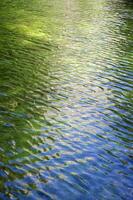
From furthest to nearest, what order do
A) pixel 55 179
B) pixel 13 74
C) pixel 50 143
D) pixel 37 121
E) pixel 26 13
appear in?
pixel 26 13 < pixel 13 74 < pixel 37 121 < pixel 50 143 < pixel 55 179

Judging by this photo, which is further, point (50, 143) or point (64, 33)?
point (64, 33)

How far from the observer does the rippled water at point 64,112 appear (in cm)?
1759

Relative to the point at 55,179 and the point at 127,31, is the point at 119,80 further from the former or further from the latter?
the point at 127,31

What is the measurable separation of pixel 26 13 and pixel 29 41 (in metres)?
18.9

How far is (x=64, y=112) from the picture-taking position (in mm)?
25594

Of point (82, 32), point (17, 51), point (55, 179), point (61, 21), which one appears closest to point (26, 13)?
point (61, 21)

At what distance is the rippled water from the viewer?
17.6 m

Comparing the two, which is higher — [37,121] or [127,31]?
[37,121]

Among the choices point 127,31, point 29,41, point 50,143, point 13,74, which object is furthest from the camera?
point 127,31

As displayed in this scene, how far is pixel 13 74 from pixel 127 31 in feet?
90.4

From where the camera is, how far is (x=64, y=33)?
1961 inches

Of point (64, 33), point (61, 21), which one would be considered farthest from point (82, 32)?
point (61, 21)

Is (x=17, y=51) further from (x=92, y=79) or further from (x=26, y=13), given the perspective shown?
(x=26, y=13)

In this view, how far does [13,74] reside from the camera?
31750mm
